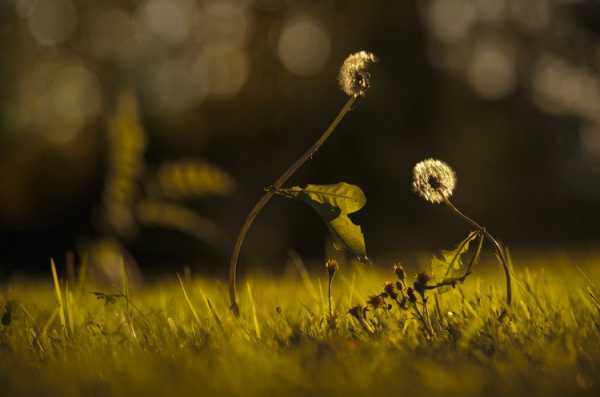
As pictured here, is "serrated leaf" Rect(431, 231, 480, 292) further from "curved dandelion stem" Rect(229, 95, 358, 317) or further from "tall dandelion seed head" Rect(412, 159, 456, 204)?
"curved dandelion stem" Rect(229, 95, 358, 317)

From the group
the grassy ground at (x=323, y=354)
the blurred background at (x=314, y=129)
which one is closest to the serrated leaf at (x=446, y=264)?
the grassy ground at (x=323, y=354)

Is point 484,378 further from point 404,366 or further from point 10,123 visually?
point 10,123

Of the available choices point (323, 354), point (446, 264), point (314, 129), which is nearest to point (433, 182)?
point (446, 264)

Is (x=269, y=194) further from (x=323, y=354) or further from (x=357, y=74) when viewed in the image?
(x=323, y=354)

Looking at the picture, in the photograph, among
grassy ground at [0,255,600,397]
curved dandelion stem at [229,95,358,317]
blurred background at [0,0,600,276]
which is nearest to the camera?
grassy ground at [0,255,600,397]

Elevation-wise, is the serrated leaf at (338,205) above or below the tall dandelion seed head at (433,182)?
below

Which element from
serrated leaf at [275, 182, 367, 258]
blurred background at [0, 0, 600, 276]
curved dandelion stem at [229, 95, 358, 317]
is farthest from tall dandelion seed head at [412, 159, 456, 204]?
blurred background at [0, 0, 600, 276]

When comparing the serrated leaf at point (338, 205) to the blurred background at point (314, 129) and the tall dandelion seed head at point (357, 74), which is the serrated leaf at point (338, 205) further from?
the blurred background at point (314, 129)
